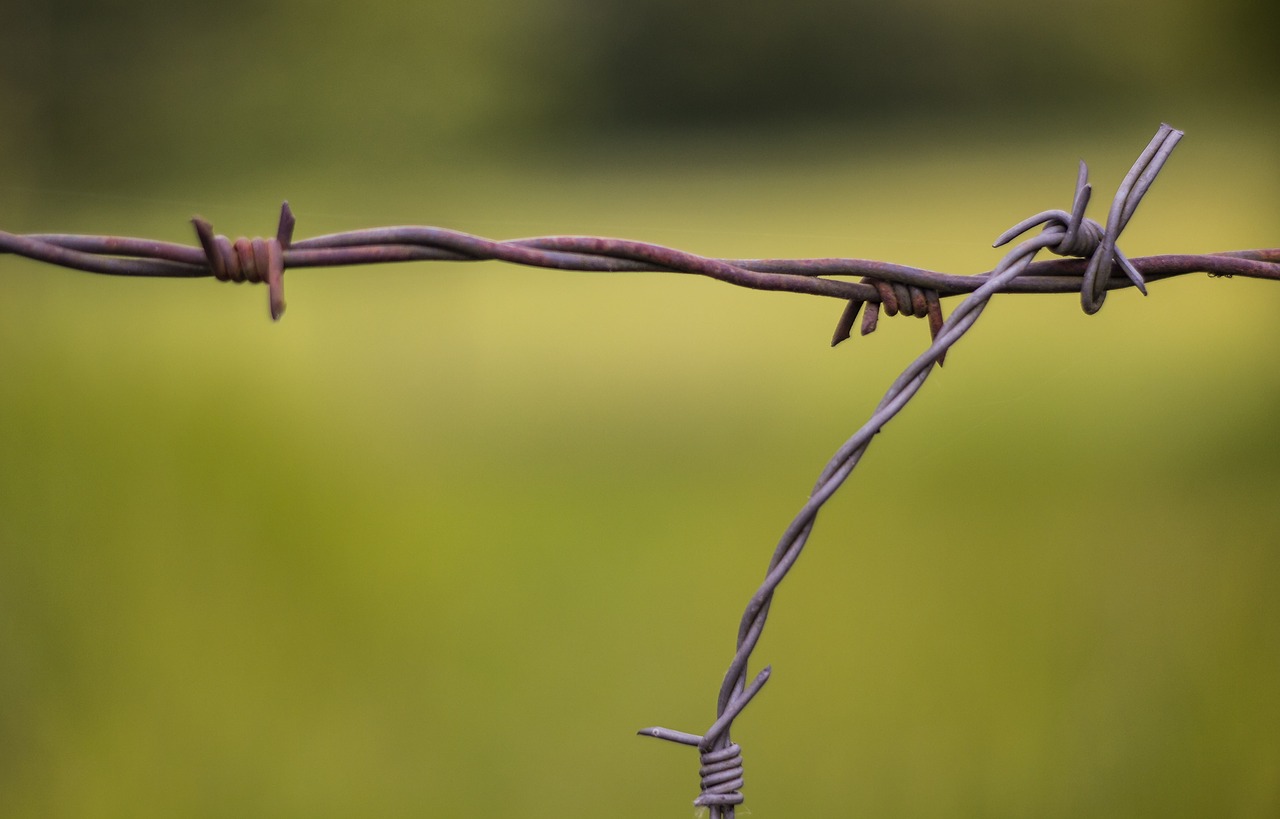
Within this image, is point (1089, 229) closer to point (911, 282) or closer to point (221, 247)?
point (911, 282)

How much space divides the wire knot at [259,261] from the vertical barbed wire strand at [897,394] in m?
0.22

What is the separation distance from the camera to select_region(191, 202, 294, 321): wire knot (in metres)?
0.34

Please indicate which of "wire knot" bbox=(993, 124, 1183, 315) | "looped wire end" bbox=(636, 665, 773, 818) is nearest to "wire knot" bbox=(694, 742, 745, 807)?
"looped wire end" bbox=(636, 665, 773, 818)

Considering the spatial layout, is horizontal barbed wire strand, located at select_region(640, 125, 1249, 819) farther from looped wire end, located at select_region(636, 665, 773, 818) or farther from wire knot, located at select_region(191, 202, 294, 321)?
wire knot, located at select_region(191, 202, 294, 321)

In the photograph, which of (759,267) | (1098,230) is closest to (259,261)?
(759,267)

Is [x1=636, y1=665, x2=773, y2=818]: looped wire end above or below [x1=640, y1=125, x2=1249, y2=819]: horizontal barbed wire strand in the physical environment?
below

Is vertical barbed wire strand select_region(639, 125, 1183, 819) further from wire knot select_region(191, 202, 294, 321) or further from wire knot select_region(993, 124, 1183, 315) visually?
wire knot select_region(191, 202, 294, 321)

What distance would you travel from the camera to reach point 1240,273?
1.35 ft

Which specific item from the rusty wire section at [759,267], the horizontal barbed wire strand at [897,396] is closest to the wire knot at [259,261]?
the rusty wire section at [759,267]

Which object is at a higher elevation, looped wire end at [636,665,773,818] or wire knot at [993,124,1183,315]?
wire knot at [993,124,1183,315]

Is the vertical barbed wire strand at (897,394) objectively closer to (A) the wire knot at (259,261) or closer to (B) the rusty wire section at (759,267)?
(B) the rusty wire section at (759,267)

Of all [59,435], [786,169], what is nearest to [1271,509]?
[786,169]

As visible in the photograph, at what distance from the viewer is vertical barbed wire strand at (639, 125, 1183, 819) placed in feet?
1.12

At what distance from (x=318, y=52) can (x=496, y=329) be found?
1.42 feet
